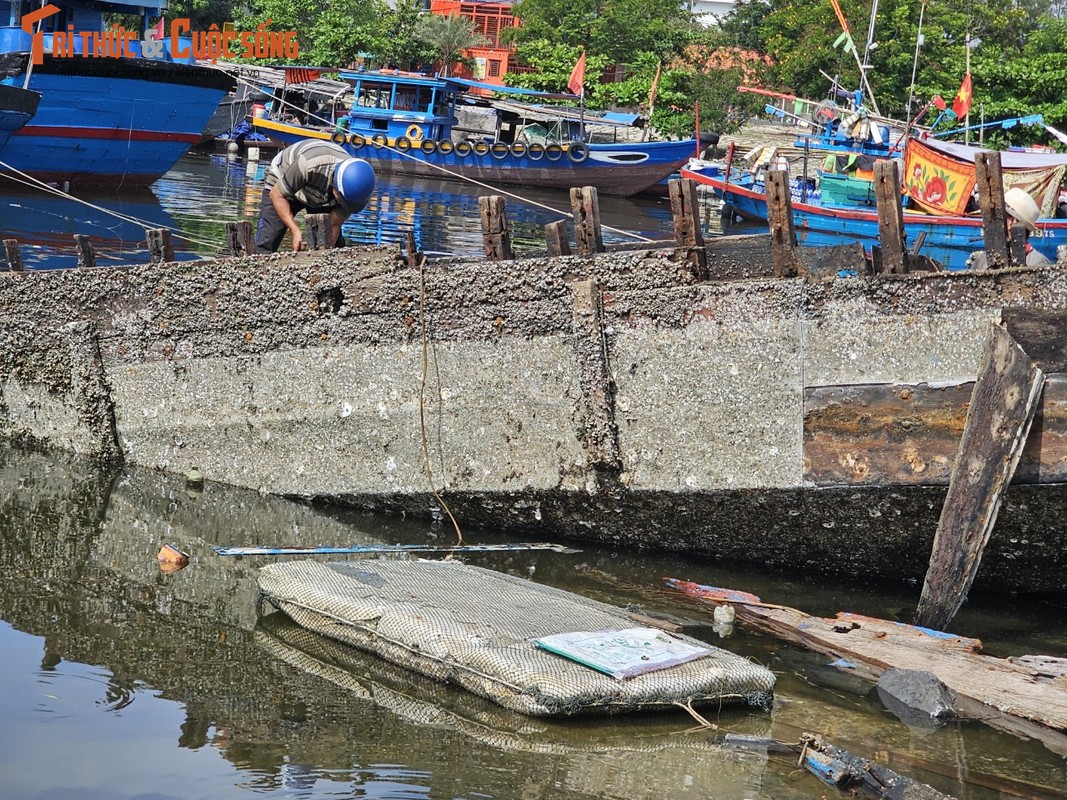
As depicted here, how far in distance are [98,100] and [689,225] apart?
23397mm

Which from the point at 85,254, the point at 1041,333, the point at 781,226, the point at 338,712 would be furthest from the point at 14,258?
the point at 1041,333

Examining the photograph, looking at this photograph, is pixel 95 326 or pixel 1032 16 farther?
pixel 1032 16

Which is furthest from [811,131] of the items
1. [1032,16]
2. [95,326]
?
[95,326]

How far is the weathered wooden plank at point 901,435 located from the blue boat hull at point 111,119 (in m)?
23.9

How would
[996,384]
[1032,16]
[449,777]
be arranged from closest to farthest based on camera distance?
[449,777]
[996,384]
[1032,16]

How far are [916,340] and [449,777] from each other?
3.34 m

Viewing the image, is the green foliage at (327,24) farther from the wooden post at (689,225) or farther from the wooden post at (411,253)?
the wooden post at (689,225)

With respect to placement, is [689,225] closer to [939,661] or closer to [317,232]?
Answer: [317,232]

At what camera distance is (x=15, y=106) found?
2511cm

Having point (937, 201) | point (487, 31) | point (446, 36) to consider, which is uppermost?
point (487, 31)

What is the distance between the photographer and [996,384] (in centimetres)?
567

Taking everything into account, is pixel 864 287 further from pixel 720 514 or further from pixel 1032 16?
pixel 1032 16

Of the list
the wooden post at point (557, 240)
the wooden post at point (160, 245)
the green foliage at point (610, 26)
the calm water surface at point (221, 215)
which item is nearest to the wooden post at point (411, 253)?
the wooden post at point (557, 240)

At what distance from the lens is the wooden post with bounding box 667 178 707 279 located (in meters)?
6.48
